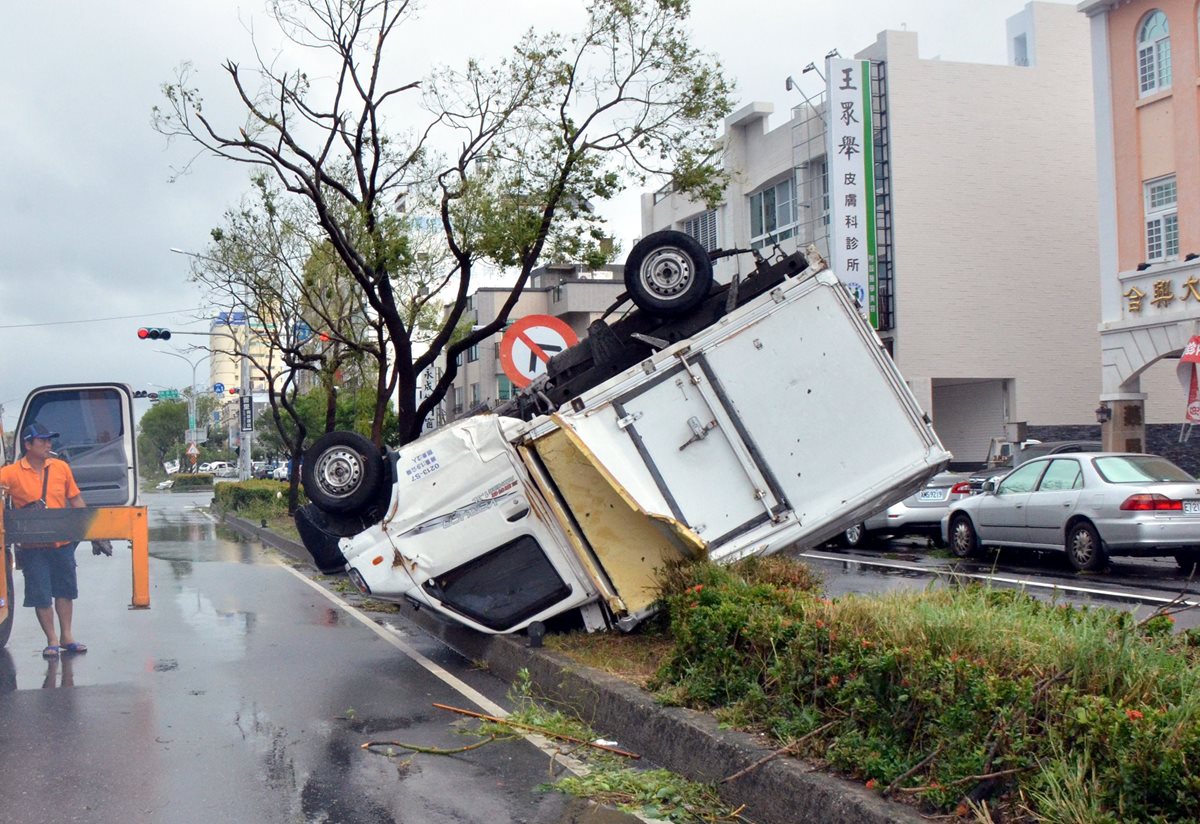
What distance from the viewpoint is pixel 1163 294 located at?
2395 cm

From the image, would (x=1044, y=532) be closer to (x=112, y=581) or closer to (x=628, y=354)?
(x=628, y=354)

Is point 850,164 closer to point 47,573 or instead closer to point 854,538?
point 854,538

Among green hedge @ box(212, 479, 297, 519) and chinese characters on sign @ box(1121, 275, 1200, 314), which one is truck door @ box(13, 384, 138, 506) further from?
green hedge @ box(212, 479, 297, 519)

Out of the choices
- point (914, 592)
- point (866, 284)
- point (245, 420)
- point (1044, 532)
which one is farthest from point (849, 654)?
point (245, 420)

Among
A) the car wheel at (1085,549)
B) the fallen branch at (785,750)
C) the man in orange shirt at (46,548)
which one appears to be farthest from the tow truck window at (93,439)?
the car wheel at (1085,549)

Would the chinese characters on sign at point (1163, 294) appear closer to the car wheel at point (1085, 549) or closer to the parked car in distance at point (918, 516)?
the parked car in distance at point (918, 516)

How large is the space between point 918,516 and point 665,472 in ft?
41.4

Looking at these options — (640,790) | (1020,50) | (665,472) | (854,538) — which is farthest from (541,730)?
(1020,50)

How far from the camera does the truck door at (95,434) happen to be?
11.7m

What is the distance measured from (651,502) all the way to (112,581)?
11603mm

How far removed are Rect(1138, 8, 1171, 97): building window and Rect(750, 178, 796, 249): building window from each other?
1161 cm

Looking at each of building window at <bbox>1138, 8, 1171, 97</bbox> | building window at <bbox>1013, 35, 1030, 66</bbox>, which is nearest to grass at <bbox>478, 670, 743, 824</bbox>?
building window at <bbox>1138, 8, 1171, 97</bbox>

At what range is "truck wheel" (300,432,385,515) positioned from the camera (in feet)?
30.8

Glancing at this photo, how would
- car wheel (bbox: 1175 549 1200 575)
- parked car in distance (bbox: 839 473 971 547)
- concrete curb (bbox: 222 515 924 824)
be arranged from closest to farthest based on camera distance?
concrete curb (bbox: 222 515 924 824)
car wheel (bbox: 1175 549 1200 575)
parked car in distance (bbox: 839 473 971 547)
